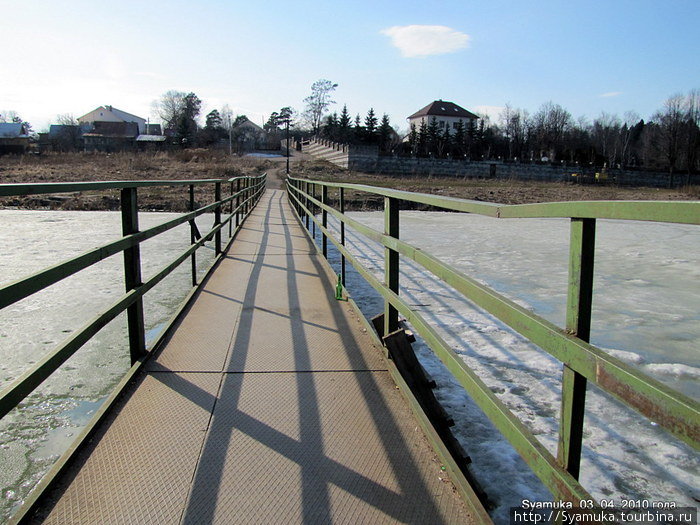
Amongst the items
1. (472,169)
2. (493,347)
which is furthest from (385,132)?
(493,347)

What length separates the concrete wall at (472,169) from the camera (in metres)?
63.9

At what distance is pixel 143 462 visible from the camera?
2.08 meters

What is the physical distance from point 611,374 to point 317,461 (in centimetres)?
130

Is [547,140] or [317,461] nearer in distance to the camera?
[317,461]

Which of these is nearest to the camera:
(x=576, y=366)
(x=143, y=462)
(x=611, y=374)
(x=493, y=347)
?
(x=611, y=374)

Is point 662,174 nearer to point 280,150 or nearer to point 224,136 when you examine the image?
point 280,150

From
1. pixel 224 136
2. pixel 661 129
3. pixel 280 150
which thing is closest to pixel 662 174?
pixel 661 129

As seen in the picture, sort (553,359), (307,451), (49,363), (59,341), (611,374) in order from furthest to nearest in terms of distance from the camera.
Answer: (553,359) < (59,341) < (307,451) < (49,363) < (611,374)

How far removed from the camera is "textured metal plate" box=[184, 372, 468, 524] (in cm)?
181

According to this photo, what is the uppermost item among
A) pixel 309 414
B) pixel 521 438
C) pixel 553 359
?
pixel 521 438

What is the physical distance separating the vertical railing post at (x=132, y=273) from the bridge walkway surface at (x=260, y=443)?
5.7 inches

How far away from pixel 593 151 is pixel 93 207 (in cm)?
9053

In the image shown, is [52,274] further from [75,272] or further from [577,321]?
[577,321]

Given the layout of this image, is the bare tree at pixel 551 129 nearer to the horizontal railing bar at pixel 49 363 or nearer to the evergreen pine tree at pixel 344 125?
the evergreen pine tree at pixel 344 125
